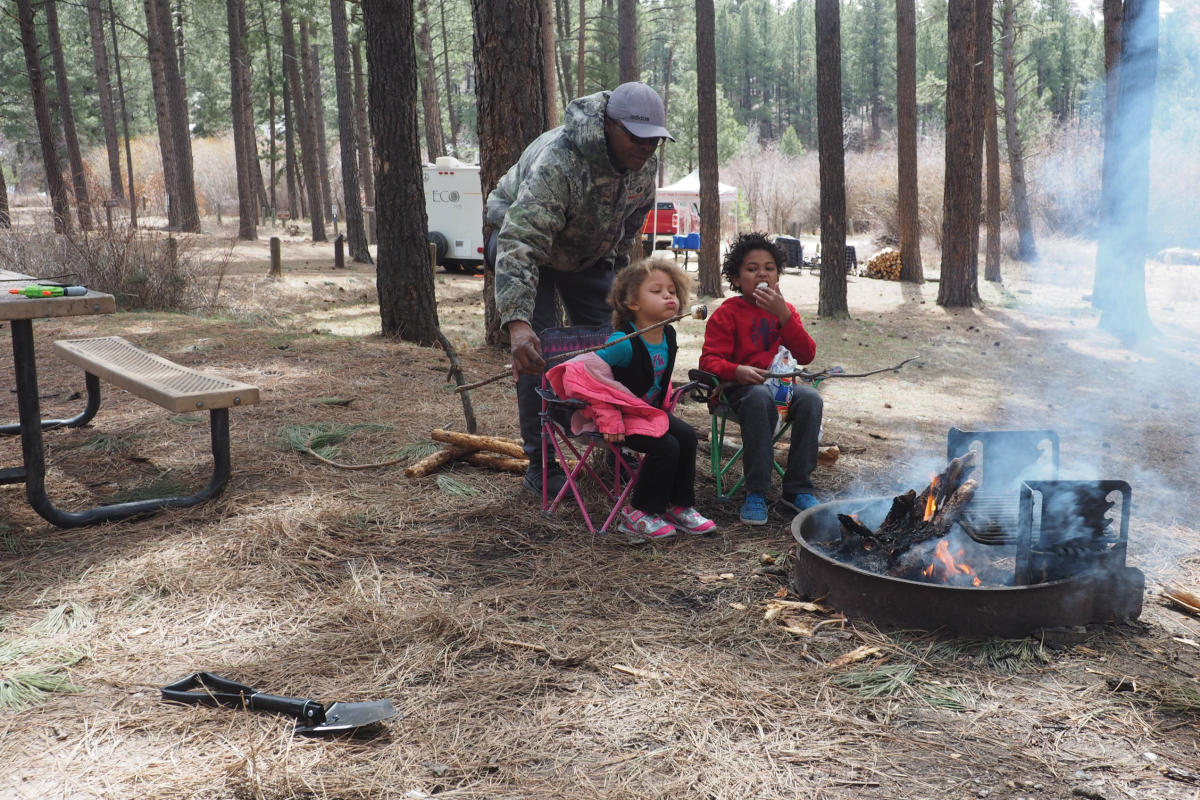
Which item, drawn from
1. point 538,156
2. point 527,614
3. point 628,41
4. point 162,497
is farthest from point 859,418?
point 628,41

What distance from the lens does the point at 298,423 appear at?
17.2ft

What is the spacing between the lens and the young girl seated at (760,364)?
153 inches

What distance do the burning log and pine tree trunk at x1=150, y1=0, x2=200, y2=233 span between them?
20429 millimetres

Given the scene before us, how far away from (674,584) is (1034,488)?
4.00 ft

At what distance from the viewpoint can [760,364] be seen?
13.6 ft

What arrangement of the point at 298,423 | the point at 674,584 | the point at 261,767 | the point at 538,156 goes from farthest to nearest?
the point at 298,423 → the point at 538,156 → the point at 674,584 → the point at 261,767

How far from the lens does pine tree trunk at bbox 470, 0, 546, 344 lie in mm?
6727

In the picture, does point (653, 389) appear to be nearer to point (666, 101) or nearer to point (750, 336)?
point (750, 336)

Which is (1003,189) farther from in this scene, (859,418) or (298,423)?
(298,423)

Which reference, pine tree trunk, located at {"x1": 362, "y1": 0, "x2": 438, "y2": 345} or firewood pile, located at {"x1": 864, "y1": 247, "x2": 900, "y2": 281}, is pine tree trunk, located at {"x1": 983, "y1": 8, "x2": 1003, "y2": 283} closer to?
firewood pile, located at {"x1": 864, "y1": 247, "x2": 900, "y2": 281}

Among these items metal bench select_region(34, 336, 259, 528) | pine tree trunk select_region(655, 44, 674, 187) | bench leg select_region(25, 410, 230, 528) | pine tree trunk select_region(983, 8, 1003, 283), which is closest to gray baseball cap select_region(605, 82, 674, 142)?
metal bench select_region(34, 336, 259, 528)

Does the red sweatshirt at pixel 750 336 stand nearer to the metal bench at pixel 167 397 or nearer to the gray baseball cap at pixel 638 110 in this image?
the gray baseball cap at pixel 638 110

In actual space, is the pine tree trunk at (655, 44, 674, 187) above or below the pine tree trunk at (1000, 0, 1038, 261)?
above

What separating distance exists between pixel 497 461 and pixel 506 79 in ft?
11.5
